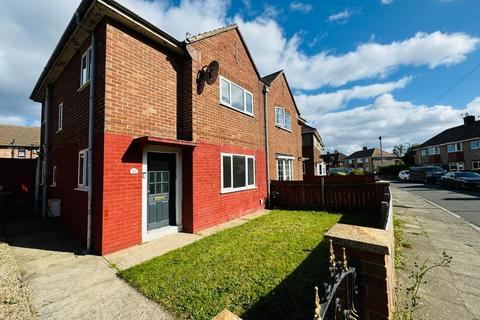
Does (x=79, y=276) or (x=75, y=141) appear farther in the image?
(x=75, y=141)

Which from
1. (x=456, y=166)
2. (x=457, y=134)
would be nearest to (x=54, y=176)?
(x=456, y=166)

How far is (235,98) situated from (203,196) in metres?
4.80

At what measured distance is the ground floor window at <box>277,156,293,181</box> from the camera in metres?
14.0

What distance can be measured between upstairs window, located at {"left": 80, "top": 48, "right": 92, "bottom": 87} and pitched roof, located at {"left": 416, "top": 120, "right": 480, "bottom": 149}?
1732 inches

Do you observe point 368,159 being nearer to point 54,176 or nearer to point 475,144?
point 475,144

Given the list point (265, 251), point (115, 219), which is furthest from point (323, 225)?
point (115, 219)

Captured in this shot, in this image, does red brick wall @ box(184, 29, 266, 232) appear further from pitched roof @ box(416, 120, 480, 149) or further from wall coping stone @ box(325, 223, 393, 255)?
pitched roof @ box(416, 120, 480, 149)

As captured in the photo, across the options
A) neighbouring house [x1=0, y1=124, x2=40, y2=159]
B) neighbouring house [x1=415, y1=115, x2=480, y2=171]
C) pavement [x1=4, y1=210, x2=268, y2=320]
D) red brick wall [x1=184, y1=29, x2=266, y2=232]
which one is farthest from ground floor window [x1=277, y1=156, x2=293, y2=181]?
neighbouring house [x1=415, y1=115, x2=480, y2=171]

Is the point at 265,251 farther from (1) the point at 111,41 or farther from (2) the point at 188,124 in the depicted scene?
(1) the point at 111,41

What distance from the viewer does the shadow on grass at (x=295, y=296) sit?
3.04 meters

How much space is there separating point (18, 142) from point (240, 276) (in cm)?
3513

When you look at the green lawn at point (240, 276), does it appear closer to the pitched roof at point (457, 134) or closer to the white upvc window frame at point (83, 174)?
the white upvc window frame at point (83, 174)

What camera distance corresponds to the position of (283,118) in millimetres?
14758

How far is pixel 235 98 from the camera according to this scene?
32.6 feet
